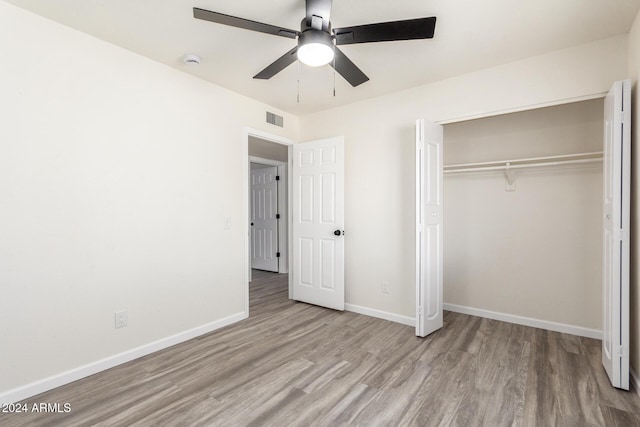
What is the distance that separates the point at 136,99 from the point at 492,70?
3.14 meters

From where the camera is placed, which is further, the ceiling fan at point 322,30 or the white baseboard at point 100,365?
the white baseboard at point 100,365

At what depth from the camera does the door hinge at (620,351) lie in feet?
6.73

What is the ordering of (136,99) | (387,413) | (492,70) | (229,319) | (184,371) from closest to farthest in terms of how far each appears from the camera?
(387,413) → (184,371) → (136,99) → (492,70) → (229,319)

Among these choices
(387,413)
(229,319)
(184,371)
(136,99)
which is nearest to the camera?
(387,413)

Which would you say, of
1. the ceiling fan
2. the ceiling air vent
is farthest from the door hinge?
the ceiling air vent

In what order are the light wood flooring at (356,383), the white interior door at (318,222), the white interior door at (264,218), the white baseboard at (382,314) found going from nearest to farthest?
the light wood flooring at (356,383)
the white baseboard at (382,314)
the white interior door at (318,222)
the white interior door at (264,218)

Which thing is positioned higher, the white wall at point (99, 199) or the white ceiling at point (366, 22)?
the white ceiling at point (366, 22)

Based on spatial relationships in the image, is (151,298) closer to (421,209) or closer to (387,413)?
(387,413)

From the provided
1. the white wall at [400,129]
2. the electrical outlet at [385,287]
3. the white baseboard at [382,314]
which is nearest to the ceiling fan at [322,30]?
the white wall at [400,129]

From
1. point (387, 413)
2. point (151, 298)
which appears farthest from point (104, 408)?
point (387, 413)

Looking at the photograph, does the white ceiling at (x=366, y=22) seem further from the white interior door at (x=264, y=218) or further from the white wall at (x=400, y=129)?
the white interior door at (x=264, y=218)

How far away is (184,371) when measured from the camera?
95.0 inches

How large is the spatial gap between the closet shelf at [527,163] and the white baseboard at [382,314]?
1762 mm

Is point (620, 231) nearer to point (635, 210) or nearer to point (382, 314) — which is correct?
point (635, 210)
